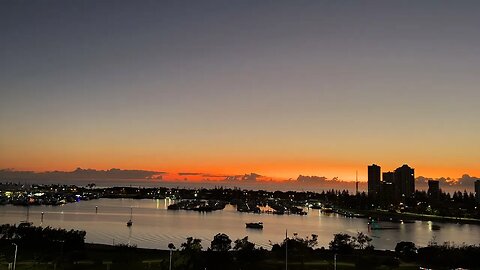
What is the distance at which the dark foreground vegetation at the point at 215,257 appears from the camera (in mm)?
15258

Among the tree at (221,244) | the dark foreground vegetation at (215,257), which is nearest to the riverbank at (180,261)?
the dark foreground vegetation at (215,257)

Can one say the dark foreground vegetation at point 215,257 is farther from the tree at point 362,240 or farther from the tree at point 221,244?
the tree at point 362,240

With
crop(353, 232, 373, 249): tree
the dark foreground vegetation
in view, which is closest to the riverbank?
the dark foreground vegetation

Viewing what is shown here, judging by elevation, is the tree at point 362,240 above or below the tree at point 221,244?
below

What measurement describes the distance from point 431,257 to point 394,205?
67261mm

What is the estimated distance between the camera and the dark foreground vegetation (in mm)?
15258

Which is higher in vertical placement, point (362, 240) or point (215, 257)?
point (215, 257)

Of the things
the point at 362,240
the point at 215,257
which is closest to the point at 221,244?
the point at 215,257

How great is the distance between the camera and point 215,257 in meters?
15.5

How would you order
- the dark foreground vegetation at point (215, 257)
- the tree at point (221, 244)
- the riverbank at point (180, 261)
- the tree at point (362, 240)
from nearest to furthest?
the riverbank at point (180, 261) < the dark foreground vegetation at point (215, 257) < the tree at point (221, 244) < the tree at point (362, 240)

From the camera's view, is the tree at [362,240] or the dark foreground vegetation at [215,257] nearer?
the dark foreground vegetation at [215,257]

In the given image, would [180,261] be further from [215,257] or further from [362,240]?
[362,240]

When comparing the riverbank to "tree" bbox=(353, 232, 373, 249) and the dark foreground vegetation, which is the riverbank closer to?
the dark foreground vegetation

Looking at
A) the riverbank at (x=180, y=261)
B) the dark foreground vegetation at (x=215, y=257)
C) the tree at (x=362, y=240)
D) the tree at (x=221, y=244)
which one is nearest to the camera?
the riverbank at (x=180, y=261)
